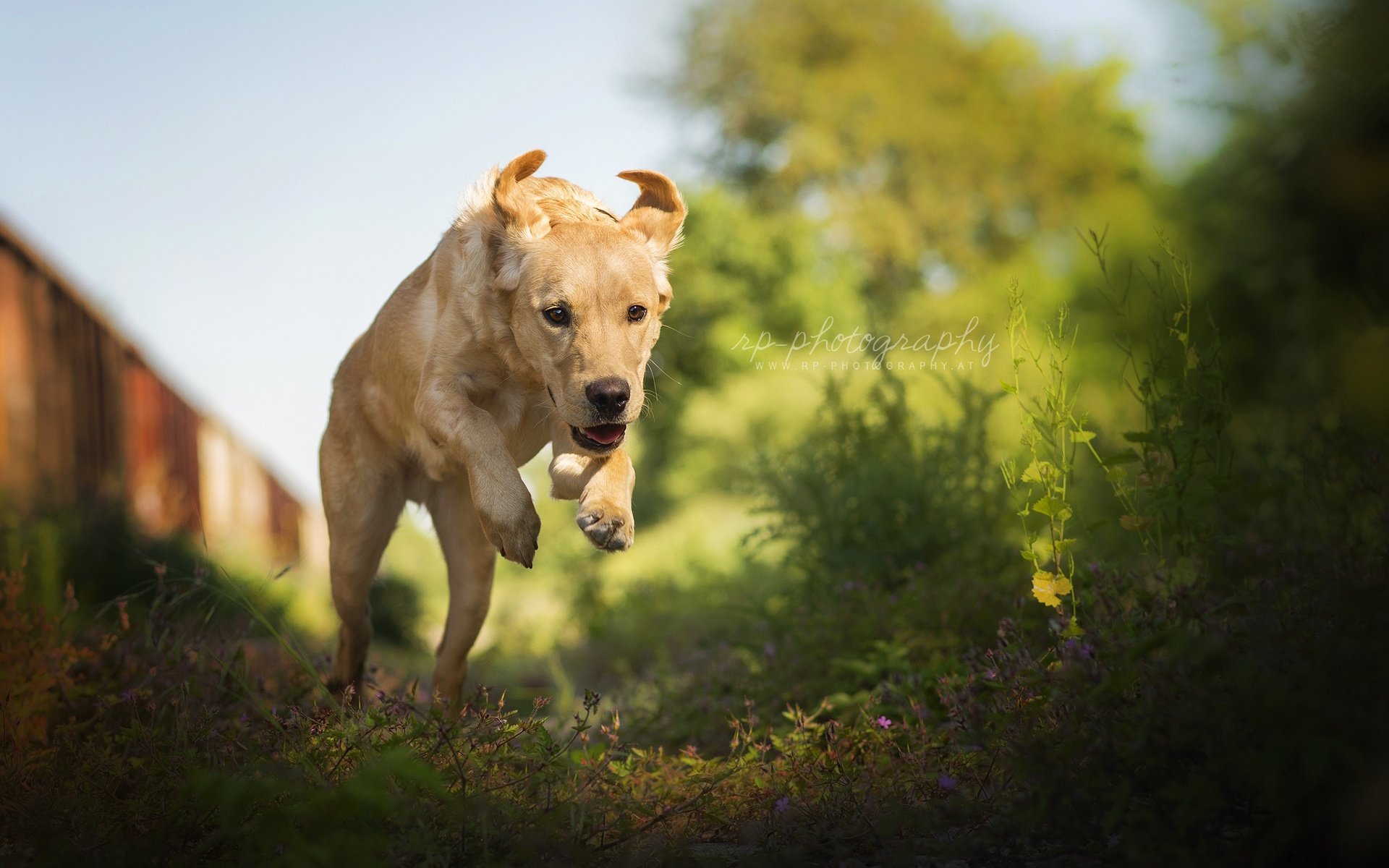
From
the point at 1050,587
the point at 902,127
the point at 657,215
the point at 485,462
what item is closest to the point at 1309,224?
the point at 657,215

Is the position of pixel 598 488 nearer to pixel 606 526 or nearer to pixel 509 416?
pixel 606 526

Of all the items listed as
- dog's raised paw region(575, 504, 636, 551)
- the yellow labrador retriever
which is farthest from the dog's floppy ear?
dog's raised paw region(575, 504, 636, 551)

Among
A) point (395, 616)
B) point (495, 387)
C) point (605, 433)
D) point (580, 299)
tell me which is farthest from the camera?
point (395, 616)

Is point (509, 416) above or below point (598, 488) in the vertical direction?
above

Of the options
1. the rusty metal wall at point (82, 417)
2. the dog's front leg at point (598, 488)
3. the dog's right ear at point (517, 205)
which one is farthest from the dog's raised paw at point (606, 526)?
the rusty metal wall at point (82, 417)

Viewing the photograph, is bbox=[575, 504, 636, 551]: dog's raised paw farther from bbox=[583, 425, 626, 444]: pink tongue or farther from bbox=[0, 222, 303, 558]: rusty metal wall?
bbox=[0, 222, 303, 558]: rusty metal wall

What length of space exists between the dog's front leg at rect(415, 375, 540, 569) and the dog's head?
0.30m

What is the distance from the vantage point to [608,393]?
383 cm

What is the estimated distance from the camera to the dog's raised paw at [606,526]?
3.70 m

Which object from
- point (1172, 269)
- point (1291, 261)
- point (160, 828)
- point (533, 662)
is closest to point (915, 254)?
point (1291, 261)

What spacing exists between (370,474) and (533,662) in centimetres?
553

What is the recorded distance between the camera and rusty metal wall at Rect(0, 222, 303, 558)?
41.8 ft

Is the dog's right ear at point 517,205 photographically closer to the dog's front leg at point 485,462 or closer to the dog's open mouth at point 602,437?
the dog's front leg at point 485,462

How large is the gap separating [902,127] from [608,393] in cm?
2504
